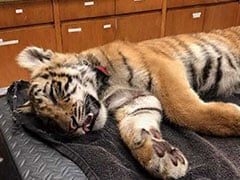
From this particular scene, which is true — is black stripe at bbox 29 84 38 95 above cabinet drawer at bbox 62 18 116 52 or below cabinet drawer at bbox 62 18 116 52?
above

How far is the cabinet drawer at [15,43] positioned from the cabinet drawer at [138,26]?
0.53 m

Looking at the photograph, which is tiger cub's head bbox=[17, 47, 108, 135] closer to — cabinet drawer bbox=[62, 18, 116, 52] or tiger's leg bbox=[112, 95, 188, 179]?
tiger's leg bbox=[112, 95, 188, 179]

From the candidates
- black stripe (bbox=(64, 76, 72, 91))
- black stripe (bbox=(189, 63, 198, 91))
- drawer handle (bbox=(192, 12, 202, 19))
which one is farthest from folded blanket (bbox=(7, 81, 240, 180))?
drawer handle (bbox=(192, 12, 202, 19))

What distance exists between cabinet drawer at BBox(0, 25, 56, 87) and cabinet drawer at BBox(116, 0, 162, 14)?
20.4 inches

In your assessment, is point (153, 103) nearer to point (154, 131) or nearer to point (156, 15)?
point (154, 131)

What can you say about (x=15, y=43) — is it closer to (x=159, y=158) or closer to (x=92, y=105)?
(x=92, y=105)

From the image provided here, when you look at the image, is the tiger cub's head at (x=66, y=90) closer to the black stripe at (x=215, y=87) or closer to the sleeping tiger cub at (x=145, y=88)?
the sleeping tiger cub at (x=145, y=88)

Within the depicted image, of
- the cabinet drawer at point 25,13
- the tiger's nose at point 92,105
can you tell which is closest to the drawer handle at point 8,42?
the cabinet drawer at point 25,13

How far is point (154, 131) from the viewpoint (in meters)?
1.01

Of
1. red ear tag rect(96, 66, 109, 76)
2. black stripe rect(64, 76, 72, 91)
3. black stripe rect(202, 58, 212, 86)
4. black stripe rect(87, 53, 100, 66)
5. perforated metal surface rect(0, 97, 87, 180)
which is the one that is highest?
black stripe rect(87, 53, 100, 66)

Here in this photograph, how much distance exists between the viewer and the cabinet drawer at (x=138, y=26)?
2.63 m

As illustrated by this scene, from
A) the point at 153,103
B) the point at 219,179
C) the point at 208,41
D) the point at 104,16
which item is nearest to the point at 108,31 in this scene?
the point at 104,16

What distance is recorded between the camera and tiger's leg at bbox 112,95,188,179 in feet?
2.81

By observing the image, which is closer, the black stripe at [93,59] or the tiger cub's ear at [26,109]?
the tiger cub's ear at [26,109]
